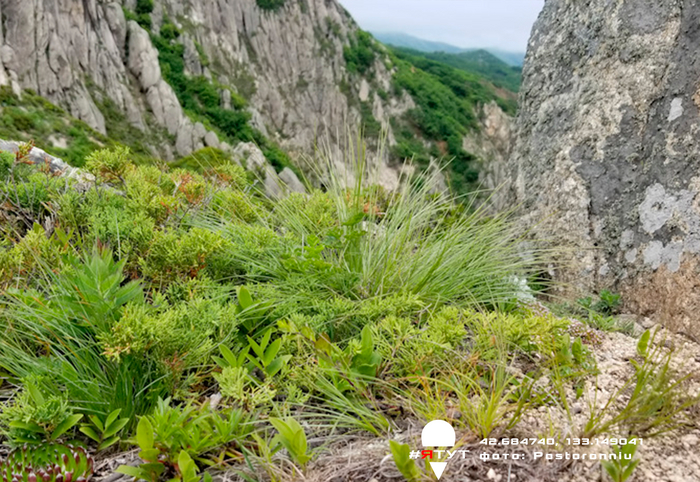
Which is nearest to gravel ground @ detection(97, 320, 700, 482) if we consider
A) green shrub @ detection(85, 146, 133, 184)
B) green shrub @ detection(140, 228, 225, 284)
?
green shrub @ detection(140, 228, 225, 284)

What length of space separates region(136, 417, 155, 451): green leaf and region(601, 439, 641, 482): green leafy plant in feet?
4.94

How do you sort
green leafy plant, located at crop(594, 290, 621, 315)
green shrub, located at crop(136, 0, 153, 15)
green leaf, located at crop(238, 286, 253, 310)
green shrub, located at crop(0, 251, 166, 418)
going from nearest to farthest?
green shrub, located at crop(0, 251, 166, 418) < green leaf, located at crop(238, 286, 253, 310) < green leafy plant, located at crop(594, 290, 621, 315) < green shrub, located at crop(136, 0, 153, 15)

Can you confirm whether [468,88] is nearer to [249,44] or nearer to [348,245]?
[249,44]

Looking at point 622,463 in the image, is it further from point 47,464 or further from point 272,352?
point 47,464

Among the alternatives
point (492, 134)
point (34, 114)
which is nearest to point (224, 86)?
point (34, 114)

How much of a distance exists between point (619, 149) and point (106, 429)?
13.1 ft

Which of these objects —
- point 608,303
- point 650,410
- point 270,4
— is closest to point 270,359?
point 650,410

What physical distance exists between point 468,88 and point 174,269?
78216 mm

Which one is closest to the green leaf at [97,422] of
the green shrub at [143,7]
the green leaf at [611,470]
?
the green leaf at [611,470]

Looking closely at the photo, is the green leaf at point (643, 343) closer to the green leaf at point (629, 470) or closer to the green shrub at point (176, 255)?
the green leaf at point (629, 470)

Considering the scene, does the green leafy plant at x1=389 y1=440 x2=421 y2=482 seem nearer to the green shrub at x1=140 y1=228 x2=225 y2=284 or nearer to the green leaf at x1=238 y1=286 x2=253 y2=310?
the green leaf at x1=238 y1=286 x2=253 y2=310

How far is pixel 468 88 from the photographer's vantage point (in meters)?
75.2

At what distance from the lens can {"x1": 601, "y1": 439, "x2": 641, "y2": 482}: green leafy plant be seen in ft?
5.37

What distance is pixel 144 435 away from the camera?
1.67 metres
